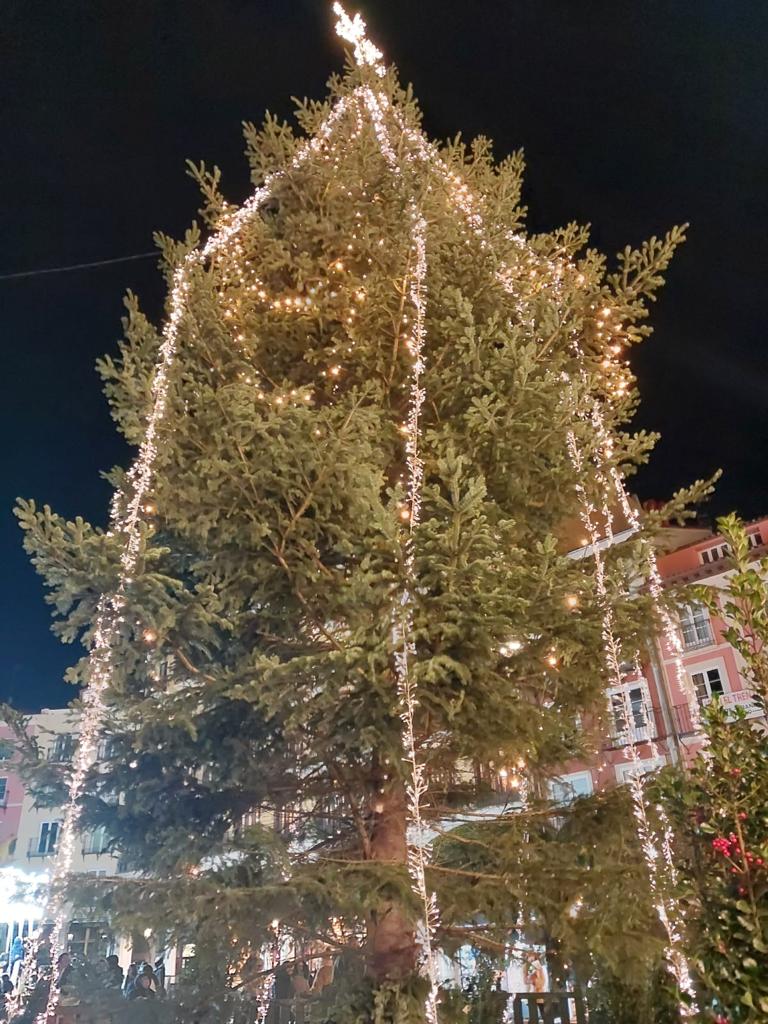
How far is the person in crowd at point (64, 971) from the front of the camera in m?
5.83

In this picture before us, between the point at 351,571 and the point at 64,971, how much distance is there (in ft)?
15.8

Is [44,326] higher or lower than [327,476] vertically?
higher

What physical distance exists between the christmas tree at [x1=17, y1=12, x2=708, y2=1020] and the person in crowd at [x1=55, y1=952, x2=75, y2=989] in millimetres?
1046

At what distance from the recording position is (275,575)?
19.0ft

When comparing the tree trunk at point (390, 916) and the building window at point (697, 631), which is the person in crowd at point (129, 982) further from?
the building window at point (697, 631)

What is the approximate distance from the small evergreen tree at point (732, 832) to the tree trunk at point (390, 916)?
2.20 metres

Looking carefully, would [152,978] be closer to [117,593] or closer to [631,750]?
[117,593]

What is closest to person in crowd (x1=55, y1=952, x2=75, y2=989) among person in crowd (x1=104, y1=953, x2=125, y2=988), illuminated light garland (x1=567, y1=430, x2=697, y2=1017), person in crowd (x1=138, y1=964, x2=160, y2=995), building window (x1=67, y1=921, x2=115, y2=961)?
building window (x1=67, y1=921, x2=115, y2=961)

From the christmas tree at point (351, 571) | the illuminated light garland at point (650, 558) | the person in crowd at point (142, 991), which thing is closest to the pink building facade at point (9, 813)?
the person in crowd at point (142, 991)

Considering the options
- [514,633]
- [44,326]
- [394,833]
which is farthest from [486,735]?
[44,326]

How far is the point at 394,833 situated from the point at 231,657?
1922 mm

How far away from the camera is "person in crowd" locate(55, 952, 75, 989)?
5828 mm

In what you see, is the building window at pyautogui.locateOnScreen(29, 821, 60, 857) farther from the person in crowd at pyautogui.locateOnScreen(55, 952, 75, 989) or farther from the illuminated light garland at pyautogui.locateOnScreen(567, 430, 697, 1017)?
the illuminated light garland at pyautogui.locateOnScreen(567, 430, 697, 1017)

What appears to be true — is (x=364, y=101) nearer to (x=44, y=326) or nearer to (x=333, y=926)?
(x=333, y=926)
